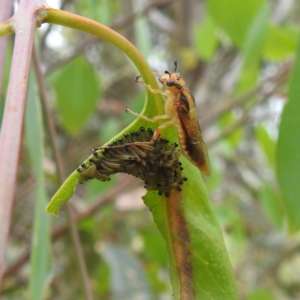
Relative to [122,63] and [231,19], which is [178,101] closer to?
[231,19]

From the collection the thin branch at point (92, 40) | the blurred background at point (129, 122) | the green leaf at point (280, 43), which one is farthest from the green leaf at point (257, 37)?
the thin branch at point (92, 40)

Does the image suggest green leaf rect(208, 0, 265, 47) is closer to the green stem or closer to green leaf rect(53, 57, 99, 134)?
green leaf rect(53, 57, 99, 134)

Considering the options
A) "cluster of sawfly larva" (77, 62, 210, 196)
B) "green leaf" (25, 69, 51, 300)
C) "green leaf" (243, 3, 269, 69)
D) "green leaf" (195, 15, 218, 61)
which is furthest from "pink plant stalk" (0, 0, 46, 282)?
"green leaf" (195, 15, 218, 61)

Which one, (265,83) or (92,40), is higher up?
(92,40)

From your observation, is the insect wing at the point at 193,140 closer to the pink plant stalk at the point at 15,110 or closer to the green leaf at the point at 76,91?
the pink plant stalk at the point at 15,110

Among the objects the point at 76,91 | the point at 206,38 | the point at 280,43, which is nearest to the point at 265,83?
the point at 280,43

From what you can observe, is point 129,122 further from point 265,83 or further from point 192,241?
point 192,241
